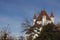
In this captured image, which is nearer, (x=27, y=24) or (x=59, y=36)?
(x=59, y=36)

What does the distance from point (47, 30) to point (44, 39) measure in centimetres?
113

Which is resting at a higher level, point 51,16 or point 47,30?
point 51,16

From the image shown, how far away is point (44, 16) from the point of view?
7781 centimetres

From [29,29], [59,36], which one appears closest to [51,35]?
[59,36]

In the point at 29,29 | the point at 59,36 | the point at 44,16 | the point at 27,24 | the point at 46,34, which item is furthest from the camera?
the point at 44,16

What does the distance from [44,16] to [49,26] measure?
56167 millimetres

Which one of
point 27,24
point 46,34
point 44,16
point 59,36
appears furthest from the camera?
point 44,16

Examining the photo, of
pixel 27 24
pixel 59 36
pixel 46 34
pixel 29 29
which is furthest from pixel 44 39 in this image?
pixel 27 24

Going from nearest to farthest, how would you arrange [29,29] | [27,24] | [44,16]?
[29,29] → [27,24] → [44,16]

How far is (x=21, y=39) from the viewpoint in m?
61.9

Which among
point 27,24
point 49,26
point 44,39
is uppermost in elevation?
point 27,24

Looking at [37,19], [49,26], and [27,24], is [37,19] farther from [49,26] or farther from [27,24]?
[49,26]

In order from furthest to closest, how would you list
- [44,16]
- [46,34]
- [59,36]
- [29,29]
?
[44,16]
[29,29]
[59,36]
[46,34]

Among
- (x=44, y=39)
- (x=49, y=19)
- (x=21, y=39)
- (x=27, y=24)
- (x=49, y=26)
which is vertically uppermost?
(x=49, y=19)
